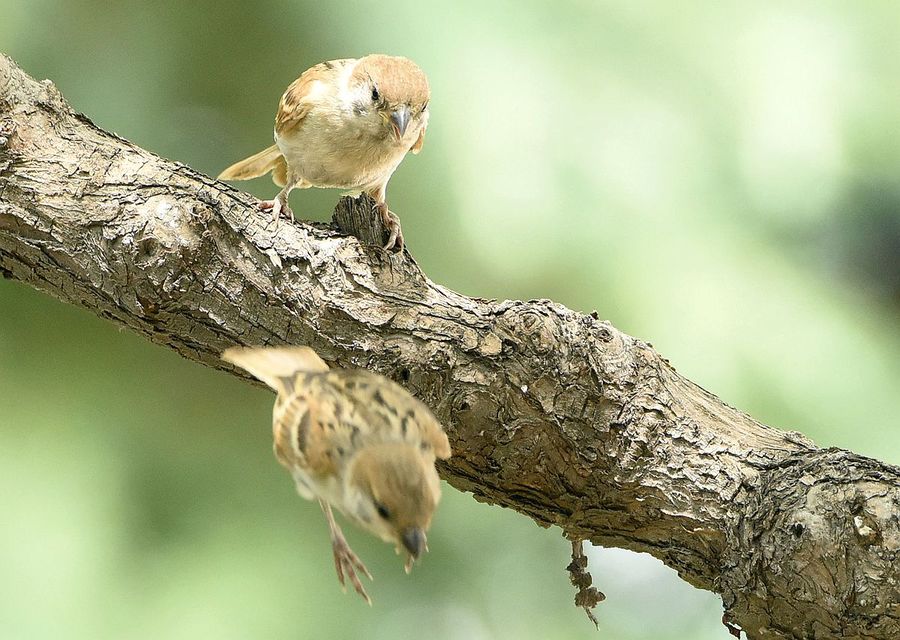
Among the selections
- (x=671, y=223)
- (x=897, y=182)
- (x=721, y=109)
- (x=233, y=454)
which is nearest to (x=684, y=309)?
(x=671, y=223)

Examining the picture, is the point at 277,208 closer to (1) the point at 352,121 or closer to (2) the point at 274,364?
(1) the point at 352,121

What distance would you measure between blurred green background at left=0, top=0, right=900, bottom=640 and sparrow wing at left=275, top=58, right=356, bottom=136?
56cm

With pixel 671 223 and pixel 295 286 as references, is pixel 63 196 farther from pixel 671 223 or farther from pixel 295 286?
pixel 671 223

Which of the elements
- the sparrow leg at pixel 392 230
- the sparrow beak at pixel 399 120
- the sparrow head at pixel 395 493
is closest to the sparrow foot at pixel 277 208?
the sparrow leg at pixel 392 230

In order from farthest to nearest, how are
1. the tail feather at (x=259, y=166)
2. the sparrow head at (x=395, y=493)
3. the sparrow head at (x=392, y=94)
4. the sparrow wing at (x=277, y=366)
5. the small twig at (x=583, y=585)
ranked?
the tail feather at (x=259, y=166) → the sparrow head at (x=392, y=94) → the small twig at (x=583, y=585) → the sparrow wing at (x=277, y=366) → the sparrow head at (x=395, y=493)

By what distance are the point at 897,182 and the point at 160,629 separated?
203cm

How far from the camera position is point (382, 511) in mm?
674

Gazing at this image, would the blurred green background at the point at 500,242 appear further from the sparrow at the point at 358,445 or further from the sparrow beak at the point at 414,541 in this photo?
the sparrow beak at the point at 414,541

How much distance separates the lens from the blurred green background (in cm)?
221

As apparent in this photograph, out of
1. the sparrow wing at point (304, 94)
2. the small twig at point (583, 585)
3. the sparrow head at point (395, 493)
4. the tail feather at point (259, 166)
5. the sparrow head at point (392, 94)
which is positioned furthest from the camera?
the tail feather at point (259, 166)

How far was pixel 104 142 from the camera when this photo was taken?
143 centimetres

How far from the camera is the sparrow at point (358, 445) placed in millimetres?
677

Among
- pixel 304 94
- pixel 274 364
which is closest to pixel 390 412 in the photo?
pixel 274 364

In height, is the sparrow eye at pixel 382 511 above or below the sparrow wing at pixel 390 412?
below
